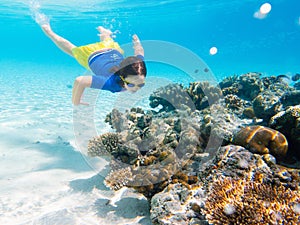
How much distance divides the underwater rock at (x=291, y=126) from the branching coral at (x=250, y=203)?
1.48 metres

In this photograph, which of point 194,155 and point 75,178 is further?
point 75,178

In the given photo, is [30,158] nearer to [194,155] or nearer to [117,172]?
[117,172]

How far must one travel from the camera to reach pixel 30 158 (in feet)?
22.8

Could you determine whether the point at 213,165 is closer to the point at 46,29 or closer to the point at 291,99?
the point at 291,99

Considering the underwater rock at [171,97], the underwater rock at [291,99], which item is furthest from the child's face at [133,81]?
the underwater rock at [291,99]

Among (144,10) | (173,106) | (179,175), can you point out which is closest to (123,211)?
(179,175)

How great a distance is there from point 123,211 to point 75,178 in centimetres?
215

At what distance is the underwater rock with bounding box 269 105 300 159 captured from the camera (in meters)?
4.07

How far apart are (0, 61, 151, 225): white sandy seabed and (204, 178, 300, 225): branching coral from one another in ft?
5.24

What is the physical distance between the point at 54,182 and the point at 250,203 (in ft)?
15.3

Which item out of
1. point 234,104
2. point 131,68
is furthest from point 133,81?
point 234,104

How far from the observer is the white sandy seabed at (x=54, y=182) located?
416 centimetres

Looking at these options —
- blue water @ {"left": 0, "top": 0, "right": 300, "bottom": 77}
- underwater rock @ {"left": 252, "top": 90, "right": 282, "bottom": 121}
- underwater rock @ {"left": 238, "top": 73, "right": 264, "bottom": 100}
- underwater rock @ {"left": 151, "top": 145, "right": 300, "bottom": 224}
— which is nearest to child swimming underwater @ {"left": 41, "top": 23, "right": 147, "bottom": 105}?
underwater rock @ {"left": 151, "top": 145, "right": 300, "bottom": 224}

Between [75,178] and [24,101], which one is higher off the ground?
[24,101]
